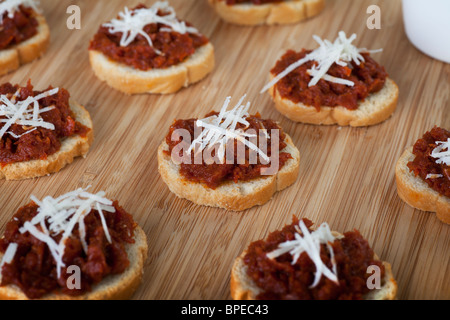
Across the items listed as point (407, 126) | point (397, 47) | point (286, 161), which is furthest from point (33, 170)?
point (397, 47)

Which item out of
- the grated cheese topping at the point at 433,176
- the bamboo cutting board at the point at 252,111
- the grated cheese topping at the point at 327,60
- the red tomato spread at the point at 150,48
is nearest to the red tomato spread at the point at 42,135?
the bamboo cutting board at the point at 252,111

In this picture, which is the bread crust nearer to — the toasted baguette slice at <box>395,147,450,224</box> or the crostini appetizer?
the toasted baguette slice at <box>395,147,450,224</box>

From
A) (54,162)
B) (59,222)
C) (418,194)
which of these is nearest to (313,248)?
(418,194)

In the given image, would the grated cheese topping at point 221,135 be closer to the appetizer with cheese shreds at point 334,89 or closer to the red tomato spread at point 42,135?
the appetizer with cheese shreds at point 334,89

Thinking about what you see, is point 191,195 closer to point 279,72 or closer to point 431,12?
point 279,72

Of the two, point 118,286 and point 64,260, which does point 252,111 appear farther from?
point 64,260

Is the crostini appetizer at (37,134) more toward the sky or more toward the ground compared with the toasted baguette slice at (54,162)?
more toward the sky
